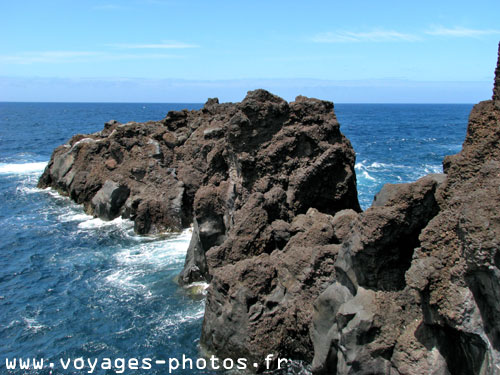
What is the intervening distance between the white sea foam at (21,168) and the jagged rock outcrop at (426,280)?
47240 millimetres

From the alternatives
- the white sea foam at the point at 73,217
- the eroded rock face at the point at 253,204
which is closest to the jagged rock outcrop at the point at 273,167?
the eroded rock face at the point at 253,204

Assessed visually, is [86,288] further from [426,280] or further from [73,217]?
[426,280]

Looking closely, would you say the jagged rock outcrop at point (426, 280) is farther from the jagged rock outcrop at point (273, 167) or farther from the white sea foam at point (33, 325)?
the white sea foam at point (33, 325)

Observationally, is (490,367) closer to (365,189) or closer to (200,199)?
(200,199)

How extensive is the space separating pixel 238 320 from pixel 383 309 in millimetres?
4808

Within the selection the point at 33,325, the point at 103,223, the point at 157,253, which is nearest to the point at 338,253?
the point at 33,325

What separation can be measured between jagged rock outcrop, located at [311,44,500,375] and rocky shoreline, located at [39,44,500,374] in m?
0.03

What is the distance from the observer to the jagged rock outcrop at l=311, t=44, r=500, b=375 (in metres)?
8.88

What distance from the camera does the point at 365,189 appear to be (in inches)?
1435

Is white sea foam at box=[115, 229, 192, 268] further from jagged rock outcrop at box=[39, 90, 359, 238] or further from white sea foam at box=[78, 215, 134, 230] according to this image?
white sea foam at box=[78, 215, 134, 230]

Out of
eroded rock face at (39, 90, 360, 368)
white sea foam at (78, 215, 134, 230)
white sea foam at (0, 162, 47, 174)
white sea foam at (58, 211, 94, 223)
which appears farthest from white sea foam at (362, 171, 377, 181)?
white sea foam at (0, 162, 47, 174)

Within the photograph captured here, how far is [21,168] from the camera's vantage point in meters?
53.0

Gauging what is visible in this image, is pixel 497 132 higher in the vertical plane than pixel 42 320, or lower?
higher

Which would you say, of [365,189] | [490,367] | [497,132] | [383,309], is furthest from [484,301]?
[365,189]
